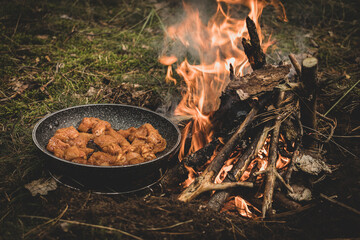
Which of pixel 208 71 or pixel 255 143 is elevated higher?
pixel 208 71

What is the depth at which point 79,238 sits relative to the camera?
1.82 meters

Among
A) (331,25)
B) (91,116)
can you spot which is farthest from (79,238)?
(331,25)

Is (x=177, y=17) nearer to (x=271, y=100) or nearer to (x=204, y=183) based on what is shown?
(x=271, y=100)

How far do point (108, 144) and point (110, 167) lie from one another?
0.71 metres

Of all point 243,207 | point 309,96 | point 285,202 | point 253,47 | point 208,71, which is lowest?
point 243,207

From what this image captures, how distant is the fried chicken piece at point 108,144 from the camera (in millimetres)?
2678

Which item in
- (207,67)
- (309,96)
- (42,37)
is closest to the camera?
(309,96)

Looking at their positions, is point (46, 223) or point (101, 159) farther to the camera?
point (101, 159)

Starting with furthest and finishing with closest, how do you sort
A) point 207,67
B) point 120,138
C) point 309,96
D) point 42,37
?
point 42,37, point 207,67, point 120,138, point 309,96

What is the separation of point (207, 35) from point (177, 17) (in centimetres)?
188

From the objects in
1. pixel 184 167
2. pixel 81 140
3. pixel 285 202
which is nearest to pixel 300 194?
pixel 285 202

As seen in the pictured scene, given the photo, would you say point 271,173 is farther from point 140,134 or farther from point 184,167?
point 140,134

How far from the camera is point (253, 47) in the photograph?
3061mm

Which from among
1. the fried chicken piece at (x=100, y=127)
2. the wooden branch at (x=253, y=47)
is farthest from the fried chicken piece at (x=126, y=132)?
the wooden branch at (x=253, y=47)
